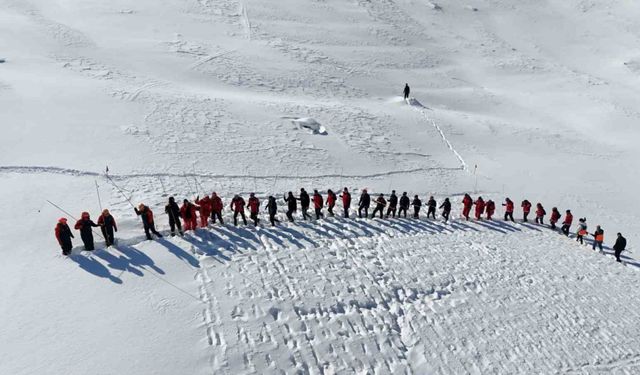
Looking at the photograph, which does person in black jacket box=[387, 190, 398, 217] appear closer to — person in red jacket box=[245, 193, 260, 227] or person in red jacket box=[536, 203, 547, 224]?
person in red jacket box=[245, 193, 260, 227]

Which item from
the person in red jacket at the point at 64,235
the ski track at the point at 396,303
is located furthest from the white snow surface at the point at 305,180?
the person in red jacket at the point at 64,235

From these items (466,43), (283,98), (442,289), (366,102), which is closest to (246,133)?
(283,98)

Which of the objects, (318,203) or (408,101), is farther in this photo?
(408,101)

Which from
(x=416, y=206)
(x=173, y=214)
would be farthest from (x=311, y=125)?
(x=173, y=214)

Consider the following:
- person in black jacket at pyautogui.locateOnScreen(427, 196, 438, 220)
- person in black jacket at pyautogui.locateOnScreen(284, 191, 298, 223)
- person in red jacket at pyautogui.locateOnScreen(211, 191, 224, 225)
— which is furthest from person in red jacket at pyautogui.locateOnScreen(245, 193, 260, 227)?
person in black jacket at pyautogui.locateOnScreen(427, 196, 438, 220)

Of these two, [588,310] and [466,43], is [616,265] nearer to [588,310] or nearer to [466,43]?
[588,310]

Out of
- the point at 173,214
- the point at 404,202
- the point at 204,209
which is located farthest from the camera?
the point at 404,202

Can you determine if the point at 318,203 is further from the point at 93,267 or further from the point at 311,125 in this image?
the point at 311,125
